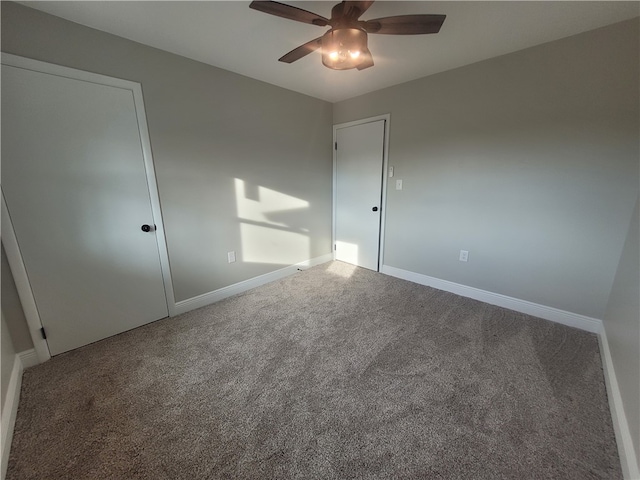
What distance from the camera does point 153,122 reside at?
208 centimetres

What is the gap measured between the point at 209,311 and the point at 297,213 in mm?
1579

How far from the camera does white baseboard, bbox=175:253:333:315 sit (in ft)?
8.18

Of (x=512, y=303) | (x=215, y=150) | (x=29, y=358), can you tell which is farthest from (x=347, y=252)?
(x=29, y=358)

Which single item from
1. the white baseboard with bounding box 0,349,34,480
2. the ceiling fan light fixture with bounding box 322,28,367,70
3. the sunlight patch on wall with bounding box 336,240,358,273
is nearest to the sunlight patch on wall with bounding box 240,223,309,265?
the sunlight patch on wall with bounding box 336,240,358,273

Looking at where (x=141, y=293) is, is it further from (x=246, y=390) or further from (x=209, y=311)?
(x=246, y=390)

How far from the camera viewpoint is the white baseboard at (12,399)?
1.20m

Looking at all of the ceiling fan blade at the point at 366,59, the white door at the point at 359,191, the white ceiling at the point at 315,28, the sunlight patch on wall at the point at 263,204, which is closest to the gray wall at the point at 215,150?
the sunlight patch on wall at the point at 263,204

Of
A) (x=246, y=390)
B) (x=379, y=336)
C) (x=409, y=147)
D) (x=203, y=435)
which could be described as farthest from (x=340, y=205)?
(x=203, y=435)

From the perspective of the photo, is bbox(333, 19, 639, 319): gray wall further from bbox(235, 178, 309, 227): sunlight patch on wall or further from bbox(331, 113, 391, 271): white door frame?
bbox(235, 178, 309, 227): sunlight patch on wall

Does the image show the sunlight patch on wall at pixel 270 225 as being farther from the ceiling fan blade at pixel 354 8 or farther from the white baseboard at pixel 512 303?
the ceiling fan blade at pixel 354 8

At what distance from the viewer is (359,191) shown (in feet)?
11.4

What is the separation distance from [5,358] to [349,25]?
2.80 meters

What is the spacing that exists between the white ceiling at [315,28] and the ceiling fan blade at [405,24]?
296 mm

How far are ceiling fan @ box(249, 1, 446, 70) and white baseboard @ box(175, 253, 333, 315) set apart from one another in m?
2.31
